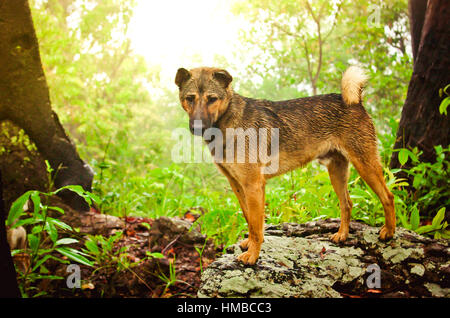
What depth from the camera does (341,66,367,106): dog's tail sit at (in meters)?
3.82

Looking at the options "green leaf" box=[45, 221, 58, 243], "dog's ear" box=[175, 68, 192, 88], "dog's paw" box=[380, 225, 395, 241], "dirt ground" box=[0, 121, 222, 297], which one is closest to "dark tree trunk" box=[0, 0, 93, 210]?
"dirt ground" box=[0, 121, 222, 297]

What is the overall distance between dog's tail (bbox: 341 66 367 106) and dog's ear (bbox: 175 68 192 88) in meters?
1.83

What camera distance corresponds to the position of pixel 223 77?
11.4 feet

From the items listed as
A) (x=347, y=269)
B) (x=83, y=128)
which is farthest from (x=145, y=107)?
(x=347, y=269)

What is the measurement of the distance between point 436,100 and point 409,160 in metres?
0.92

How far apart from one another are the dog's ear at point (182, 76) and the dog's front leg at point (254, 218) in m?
1.29

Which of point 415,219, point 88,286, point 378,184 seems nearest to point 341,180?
point 378,184

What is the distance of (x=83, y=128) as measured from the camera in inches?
360

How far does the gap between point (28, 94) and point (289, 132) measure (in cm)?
367

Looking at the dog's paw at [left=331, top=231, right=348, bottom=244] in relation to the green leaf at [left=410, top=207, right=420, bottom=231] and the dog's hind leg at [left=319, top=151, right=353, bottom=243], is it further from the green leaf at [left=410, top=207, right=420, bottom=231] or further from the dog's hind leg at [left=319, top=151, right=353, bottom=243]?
the green leaf at [left=410, top=207, right=420, bottom=231]

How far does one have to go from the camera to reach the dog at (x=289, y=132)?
3289mm

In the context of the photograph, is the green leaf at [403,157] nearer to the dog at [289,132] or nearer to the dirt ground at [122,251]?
the dog at [289,132]

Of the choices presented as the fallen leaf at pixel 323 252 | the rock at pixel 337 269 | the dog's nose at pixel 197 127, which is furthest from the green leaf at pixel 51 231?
the fallen leaf at pixel 323 252

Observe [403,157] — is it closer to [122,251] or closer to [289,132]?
[289,132]
